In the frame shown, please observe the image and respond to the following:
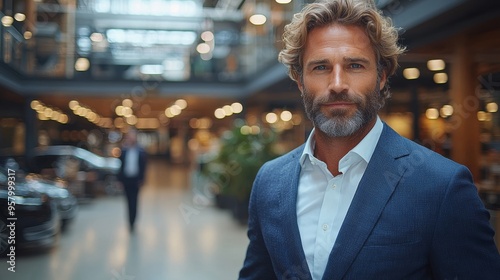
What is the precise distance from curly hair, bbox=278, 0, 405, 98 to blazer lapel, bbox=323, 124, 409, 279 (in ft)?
0.86

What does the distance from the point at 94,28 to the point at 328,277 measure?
642cm

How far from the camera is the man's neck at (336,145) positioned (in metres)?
1.32

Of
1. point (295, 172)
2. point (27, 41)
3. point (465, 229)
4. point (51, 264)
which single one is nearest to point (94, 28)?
point (27, 41)

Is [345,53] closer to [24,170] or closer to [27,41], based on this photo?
[24,170]

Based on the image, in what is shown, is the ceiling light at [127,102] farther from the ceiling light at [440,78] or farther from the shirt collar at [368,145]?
the shirt collar at [368,145]

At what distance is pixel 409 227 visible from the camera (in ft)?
3.70

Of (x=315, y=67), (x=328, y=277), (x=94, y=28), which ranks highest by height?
(x=94, y=28)

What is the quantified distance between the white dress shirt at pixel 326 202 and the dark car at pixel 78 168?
10.9 feet

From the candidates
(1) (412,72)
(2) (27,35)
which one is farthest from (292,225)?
(1) (412,72)

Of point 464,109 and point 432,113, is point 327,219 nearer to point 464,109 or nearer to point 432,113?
point 464,109

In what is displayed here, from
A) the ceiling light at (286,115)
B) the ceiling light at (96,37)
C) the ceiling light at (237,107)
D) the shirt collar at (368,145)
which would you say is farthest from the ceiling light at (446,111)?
the ceiling light at (237,107)

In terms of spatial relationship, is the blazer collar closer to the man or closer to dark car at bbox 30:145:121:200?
the man

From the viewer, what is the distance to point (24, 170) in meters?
3.84

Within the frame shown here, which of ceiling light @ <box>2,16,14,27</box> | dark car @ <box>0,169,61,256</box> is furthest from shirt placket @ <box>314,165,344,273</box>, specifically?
ceiling light @ <box>2,16,14,27</box>
